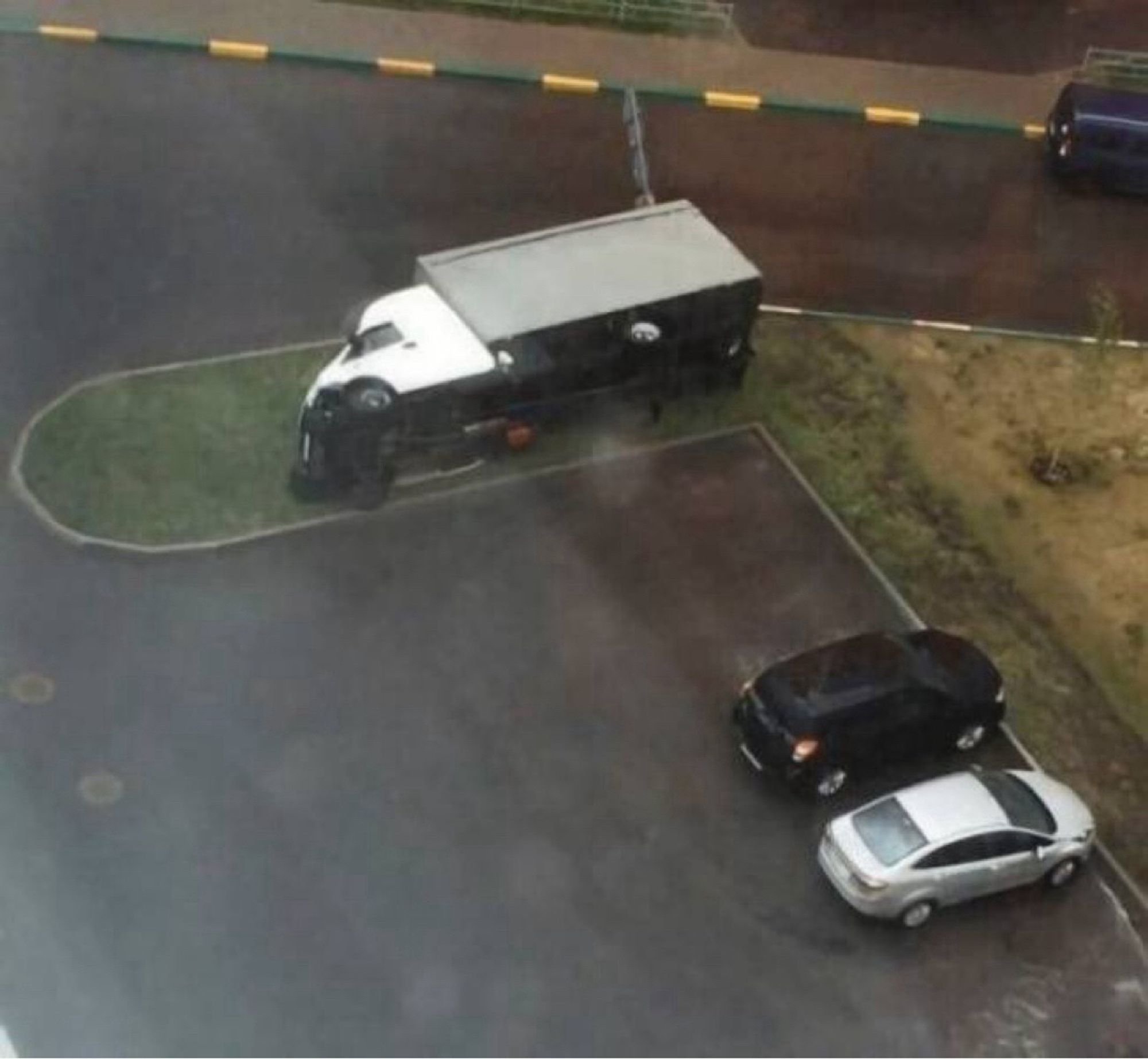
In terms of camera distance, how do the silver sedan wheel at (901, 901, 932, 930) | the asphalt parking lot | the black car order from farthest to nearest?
the black car → the silver sedan wheel at (901, 901, 932, 930) → the asphalt parking lot

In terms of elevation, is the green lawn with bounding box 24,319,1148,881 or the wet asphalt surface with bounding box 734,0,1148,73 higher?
the wet asphalt surface with bounding box 734,0,1148,73

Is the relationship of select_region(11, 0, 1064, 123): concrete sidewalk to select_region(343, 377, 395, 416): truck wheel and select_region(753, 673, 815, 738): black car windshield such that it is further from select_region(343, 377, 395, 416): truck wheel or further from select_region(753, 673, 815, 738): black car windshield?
select_region(753, 673, 815, 738): black car windshield

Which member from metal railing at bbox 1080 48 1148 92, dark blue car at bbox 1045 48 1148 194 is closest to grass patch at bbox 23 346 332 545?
dark blue car at bbox 1045 48 1148 194

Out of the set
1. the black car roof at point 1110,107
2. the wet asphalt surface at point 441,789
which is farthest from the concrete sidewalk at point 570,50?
the wet asphalt surface at point 441,789

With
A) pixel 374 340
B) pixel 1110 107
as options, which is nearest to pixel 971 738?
pixel 374 340

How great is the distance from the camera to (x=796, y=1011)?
68.6 ft

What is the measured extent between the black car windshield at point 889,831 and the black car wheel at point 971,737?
195cm

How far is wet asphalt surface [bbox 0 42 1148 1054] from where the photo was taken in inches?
810

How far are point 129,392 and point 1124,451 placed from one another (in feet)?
47.7

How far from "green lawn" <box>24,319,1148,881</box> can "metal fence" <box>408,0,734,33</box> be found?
9806 mm

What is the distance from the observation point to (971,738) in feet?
77.7

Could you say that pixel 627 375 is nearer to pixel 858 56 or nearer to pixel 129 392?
pixel 129 392

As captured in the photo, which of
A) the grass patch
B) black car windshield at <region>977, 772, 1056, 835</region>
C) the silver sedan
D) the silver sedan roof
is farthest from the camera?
the grass patch

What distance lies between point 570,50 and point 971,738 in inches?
680
